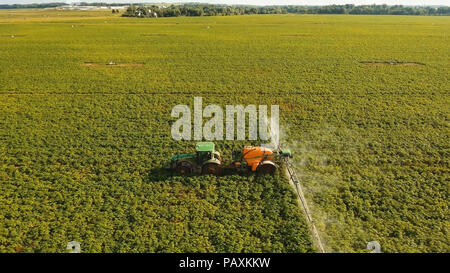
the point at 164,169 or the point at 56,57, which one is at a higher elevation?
the point at 56,57

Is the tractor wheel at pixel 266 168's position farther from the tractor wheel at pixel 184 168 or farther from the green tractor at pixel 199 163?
the tractor wheel at pixel 184 168

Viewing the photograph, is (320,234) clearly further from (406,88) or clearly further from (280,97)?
(406,88)

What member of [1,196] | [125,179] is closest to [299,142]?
[125,179]

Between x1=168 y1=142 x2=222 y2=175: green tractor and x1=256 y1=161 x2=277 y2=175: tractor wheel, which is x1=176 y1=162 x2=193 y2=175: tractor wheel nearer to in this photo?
x1=168 y1=142 x2=222 y2=175: green tractor

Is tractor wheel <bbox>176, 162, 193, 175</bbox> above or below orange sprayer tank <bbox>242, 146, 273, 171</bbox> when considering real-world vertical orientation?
below

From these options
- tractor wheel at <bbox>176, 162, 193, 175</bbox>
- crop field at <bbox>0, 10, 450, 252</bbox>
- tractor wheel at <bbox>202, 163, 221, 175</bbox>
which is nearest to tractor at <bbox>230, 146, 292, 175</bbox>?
crop field at <bbox>0, 10, 450, 252</bbox>

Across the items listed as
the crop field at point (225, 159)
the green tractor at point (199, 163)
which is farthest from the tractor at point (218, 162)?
the crop field at point (225, 159)
